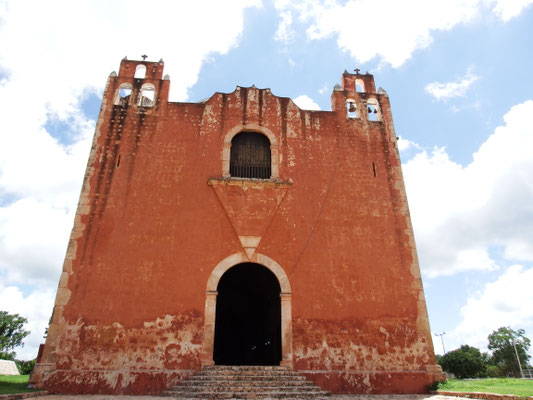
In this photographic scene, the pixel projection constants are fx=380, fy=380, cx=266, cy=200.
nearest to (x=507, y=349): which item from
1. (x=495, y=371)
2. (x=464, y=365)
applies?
(x=495, y=371)

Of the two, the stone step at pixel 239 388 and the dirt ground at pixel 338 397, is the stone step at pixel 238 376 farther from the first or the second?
the dirt ground at pixel 338 397

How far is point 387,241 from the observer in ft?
34.7

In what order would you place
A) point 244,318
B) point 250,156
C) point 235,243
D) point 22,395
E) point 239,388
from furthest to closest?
1. point 244,318
2. point 250,156
3. point 235,243
4. point 239,388
5. point 22,395

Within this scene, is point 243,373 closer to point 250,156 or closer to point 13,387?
point 13,387

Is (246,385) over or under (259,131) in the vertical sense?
under

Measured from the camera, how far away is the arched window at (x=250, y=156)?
36.9 feet

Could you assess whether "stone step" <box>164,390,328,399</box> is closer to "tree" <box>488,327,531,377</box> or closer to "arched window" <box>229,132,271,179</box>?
"arched window" <box>229,132,271,179</box>

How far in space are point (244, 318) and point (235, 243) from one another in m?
7.55

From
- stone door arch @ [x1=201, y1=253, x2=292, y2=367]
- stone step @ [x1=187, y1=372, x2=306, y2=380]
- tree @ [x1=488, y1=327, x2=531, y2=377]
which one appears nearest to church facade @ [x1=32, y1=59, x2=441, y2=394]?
stone door arch @ [x1=201, y1=253, x2=292, y2=367]

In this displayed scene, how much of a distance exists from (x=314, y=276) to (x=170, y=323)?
3.76 meters

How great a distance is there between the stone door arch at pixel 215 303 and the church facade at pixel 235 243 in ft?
0.08

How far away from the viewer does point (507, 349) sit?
4353 cm

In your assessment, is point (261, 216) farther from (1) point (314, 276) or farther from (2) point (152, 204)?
(2) point (152, 204)

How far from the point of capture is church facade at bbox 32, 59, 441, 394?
886 cm
